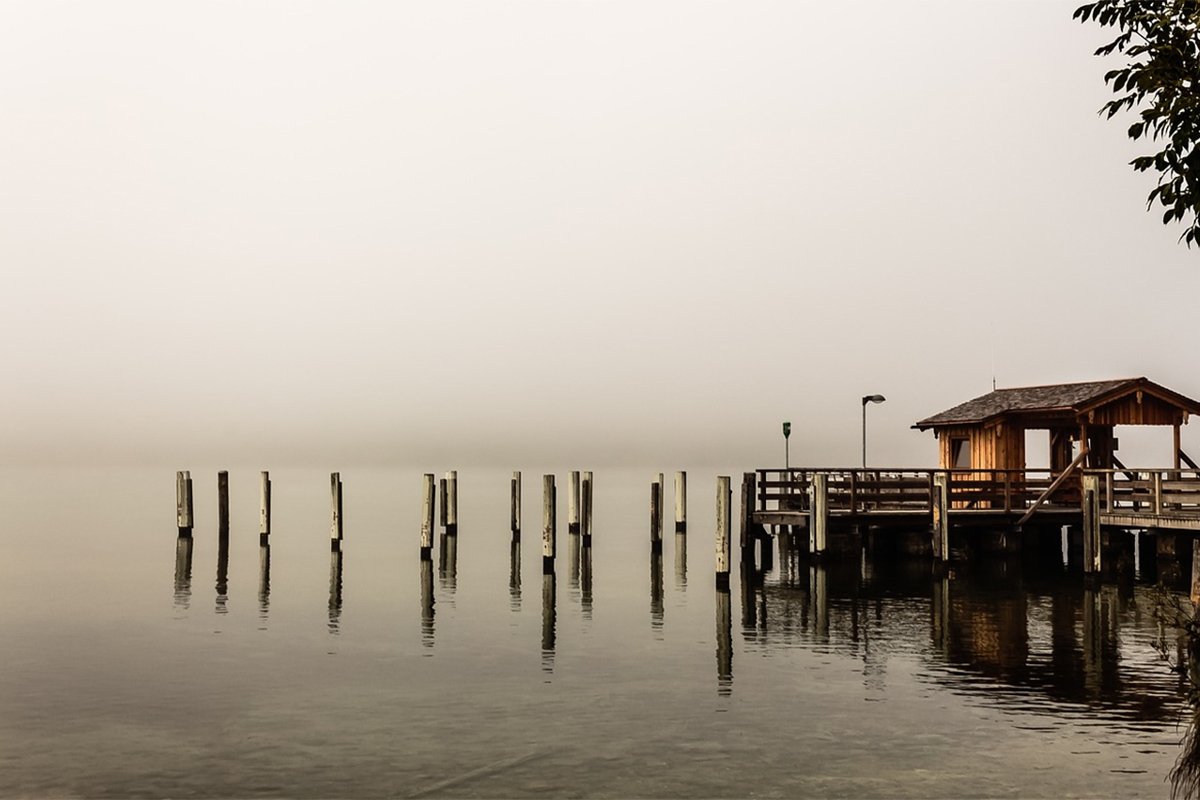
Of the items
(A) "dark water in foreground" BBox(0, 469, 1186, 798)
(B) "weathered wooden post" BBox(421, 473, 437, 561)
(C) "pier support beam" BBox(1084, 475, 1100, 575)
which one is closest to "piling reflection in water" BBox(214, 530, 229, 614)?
(A) "dark water in foreground" BBox(0, 469, 1186, 798)

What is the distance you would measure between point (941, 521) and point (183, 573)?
75.7ft

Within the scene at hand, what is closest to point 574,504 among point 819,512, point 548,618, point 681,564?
point 681,564

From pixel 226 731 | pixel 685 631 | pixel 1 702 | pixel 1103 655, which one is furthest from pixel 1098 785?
pixel 1 702

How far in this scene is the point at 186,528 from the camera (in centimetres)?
4753

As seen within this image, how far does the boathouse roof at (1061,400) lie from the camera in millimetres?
37188

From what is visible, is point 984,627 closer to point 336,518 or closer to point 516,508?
point 336,518

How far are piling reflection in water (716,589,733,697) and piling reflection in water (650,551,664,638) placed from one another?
1.35 metres

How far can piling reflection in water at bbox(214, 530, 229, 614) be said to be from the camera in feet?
104

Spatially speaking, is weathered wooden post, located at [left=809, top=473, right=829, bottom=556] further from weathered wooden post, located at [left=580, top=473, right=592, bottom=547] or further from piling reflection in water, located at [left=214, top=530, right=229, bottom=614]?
piling reflection in water, located at [left=214, top=530, right=229, bottom=614]

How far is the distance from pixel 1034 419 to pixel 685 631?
56.9ft

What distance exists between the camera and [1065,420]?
38.1 metres

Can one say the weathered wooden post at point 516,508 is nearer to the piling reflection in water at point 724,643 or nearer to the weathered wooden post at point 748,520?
the weathered wooden post at point 748,520

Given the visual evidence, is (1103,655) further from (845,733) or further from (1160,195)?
(1160,195)

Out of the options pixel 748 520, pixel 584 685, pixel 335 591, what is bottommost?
pixel 584 685
